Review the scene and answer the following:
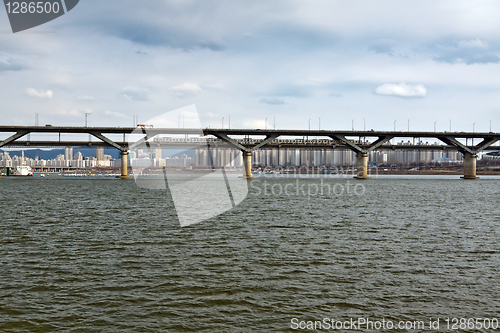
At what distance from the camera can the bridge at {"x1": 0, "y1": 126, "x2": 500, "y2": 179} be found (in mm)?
118938

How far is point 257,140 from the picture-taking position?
128000 mm

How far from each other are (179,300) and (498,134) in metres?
148

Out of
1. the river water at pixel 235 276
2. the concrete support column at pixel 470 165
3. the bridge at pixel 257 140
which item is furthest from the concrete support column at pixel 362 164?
the river water at pixel 235 276

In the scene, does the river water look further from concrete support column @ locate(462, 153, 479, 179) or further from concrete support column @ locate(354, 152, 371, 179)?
concrete support column @ locate(462, 153, 479, 179)

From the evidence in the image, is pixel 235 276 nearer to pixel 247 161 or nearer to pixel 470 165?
pixel 247 161

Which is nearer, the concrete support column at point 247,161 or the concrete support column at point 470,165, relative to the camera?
A: the concrete support column at point 247,161

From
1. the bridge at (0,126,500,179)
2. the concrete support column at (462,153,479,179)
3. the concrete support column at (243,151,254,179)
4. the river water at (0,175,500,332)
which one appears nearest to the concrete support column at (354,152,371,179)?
the bridge at (0,126,500,179)

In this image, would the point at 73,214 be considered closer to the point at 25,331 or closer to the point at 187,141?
the point at 25,331

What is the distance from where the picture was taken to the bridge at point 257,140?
118938 millimetres

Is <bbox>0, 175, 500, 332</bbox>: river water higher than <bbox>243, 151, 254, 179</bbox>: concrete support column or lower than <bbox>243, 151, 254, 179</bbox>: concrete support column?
lower

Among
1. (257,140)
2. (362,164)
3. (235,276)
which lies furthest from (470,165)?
(235,276)

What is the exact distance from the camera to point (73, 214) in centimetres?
2930

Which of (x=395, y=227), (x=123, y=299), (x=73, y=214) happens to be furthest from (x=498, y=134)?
(x=123, y=299)

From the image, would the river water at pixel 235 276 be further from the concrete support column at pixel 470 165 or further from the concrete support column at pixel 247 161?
the concrete support column at pixel 470 165
